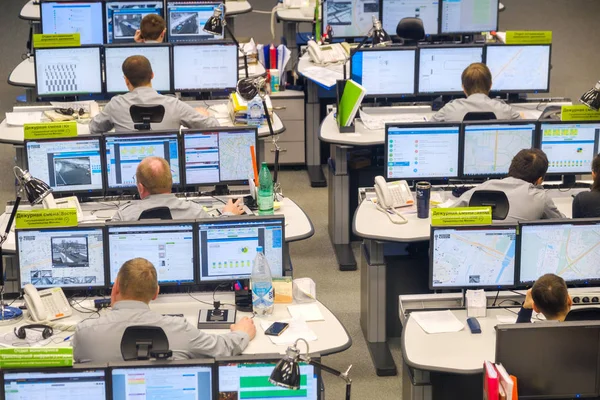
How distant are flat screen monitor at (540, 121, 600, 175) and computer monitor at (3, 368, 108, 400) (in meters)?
3.59

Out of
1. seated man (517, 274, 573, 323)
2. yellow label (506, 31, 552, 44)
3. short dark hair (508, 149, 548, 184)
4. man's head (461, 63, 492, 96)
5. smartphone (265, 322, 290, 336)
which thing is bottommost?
smartphone (265, 322, 290, 336)

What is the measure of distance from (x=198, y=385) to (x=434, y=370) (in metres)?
1.15

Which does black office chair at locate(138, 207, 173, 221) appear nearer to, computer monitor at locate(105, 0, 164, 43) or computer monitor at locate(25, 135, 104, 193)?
computer monitor at locate(25, 135, 104, 193)

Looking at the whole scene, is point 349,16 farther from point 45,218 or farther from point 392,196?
point 45,218

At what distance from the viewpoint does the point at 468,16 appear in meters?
9.73

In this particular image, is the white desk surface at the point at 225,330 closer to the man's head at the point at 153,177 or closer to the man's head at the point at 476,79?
the man's head at the point at 153,177

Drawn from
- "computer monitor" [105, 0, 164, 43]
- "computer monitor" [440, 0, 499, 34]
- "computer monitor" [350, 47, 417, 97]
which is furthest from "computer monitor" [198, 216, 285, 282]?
"computer monitor" [440, 0, 499, 34]

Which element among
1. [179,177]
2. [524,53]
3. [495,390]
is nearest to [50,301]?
[179,177]

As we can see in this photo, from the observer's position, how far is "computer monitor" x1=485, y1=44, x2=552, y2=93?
793 cm

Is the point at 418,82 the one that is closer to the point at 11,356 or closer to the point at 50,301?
the point at 50,301

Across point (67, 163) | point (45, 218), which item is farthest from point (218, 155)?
point (45, 218)

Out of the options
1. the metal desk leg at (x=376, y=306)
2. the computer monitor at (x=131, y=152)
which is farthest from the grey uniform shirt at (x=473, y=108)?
the computer monitor at (x=131, y=152)

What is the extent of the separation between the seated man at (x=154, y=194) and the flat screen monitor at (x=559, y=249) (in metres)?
1.66

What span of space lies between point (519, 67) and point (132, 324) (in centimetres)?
463
